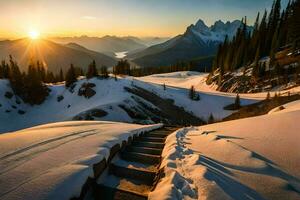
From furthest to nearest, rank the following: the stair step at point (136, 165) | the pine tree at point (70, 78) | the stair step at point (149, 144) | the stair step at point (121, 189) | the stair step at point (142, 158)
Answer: the pine tree at point (70, 78) → the stair step at point (149, 144) → the stair step at point (142, 158) → the stair step at point (136, 165) → the stair step at point (121, 189)

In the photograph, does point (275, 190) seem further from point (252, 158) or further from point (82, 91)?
point (82, 91)

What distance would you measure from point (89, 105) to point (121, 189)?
4781 cm

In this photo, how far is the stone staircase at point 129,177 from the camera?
187 inches

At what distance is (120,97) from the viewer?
50.8 meters

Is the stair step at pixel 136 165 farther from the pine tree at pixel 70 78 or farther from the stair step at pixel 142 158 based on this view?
the pine tree at pixel 70 78

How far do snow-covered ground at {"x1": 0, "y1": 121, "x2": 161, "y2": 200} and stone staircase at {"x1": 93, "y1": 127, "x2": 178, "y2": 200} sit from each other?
0.44 m

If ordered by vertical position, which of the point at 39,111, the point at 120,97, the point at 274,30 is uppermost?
the point at 274,30

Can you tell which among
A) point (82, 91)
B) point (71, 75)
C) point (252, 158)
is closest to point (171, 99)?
point (82, 91)

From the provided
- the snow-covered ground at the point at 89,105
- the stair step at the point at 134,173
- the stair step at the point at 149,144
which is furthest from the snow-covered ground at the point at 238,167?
the snow-covered ground at the point at 89,105

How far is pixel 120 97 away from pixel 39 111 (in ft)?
74.5

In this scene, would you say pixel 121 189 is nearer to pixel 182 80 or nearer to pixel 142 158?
pixel 142 158

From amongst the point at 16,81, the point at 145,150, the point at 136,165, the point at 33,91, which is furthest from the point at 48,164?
the point at 16,81

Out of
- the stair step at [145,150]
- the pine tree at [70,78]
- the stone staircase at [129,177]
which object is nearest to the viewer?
the stone staircase at [129,177]

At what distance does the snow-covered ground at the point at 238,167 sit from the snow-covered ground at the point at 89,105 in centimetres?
3738
